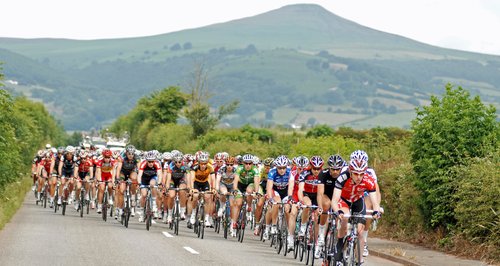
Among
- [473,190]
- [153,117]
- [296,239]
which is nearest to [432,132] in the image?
[473,190]

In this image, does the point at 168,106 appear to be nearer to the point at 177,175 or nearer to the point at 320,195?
the point at 177,175

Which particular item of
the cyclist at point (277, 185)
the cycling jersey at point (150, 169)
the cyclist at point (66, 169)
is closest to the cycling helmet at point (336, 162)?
the cyclist at point (277, 185)

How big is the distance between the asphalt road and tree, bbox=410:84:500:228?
2.26m

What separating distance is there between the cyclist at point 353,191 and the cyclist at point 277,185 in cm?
643

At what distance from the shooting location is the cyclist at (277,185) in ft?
77.5

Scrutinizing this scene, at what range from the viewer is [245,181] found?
86.8 feet

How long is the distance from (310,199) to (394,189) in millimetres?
6426

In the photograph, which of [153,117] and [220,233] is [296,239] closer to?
[220,233]

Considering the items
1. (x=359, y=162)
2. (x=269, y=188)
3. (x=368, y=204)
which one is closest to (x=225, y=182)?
(x=269, y=188)

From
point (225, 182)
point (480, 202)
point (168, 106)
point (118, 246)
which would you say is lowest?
point (168, 106)

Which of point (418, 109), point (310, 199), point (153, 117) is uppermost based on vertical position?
point (418, 109)

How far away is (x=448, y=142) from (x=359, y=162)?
334 inches

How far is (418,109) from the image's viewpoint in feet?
83.1

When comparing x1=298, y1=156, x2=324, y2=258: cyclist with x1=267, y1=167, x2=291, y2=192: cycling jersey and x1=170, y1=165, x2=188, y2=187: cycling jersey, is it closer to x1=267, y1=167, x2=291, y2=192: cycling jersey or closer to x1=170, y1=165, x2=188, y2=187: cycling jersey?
x1=267, y1=167, x2=291, y2=192: cycling jersey
